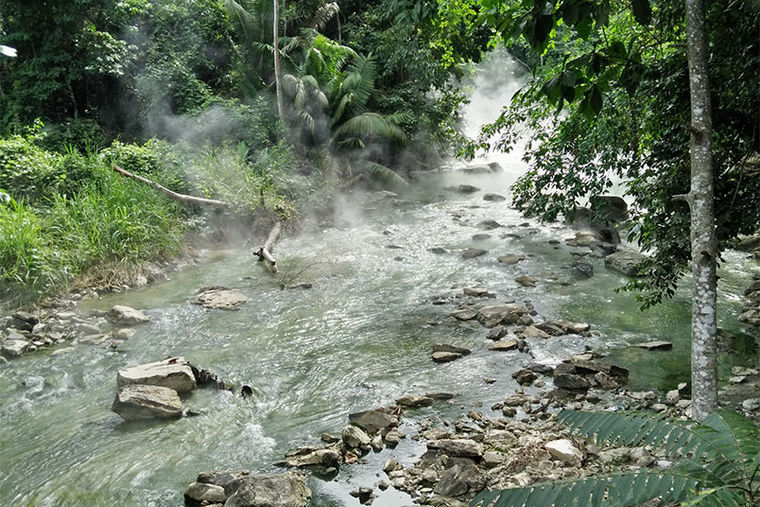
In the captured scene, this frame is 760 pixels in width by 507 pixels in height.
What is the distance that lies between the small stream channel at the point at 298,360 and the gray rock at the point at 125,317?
0.78 ft

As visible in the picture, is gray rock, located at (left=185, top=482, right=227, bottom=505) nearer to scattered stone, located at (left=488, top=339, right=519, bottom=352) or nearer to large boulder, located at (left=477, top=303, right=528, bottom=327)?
scattered stone, located at (left=488, top=339, right=519, bottom=352)

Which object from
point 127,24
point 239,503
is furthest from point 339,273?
point 127,24

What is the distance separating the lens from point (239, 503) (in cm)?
354

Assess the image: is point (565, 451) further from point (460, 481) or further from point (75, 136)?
point (75, 136)

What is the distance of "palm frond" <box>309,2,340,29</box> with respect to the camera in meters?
19.1

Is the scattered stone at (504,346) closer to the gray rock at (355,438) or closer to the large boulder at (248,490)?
Answer: the gray rock at (355,438)

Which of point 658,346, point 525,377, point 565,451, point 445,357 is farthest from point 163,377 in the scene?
point 658,346

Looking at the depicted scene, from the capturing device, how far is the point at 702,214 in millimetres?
3246

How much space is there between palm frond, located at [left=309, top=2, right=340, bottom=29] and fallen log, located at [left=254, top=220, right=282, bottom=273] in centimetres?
987

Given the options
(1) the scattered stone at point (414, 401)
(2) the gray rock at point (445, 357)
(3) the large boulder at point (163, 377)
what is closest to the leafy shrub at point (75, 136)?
(3) the large boulder at point (163, 377)

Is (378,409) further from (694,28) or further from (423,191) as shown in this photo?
(423,191)

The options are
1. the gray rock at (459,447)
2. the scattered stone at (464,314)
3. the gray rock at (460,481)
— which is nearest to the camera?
the gray rock at (460,481)

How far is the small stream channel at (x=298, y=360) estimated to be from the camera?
14.4ft

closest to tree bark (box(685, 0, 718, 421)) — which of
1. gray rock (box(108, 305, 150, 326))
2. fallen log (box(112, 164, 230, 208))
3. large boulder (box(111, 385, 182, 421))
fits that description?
large boulder (box(111, 385, 182, 421))
